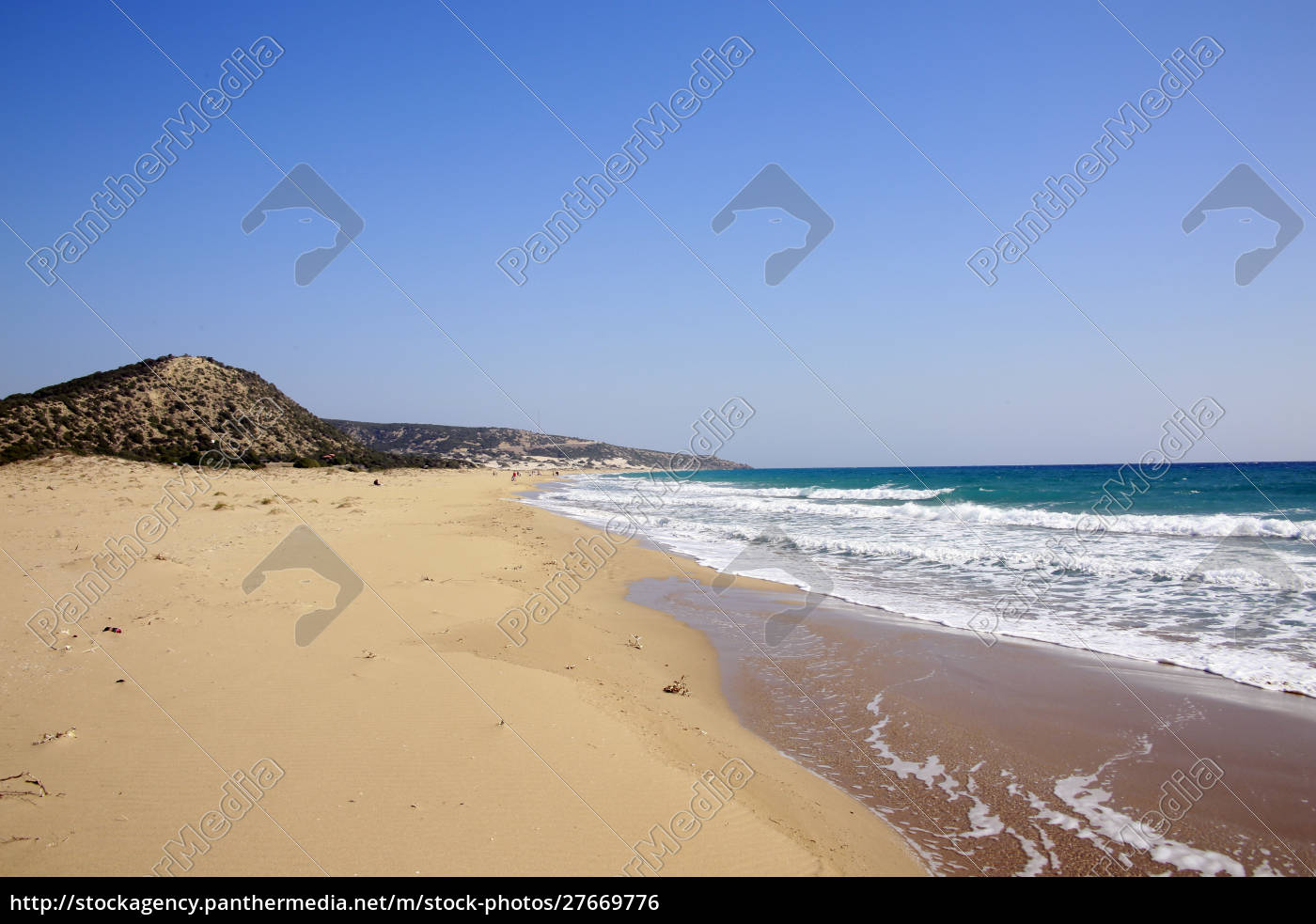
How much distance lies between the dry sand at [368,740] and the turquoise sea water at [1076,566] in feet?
17.1

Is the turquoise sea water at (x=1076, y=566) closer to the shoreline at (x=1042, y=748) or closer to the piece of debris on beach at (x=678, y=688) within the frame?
the shoreline at (x=1042, y=748)

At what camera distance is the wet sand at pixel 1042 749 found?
3736 millimetres

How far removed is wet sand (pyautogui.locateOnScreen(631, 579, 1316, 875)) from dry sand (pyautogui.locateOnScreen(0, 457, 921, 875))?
469mm

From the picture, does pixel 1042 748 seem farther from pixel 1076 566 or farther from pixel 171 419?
pixel 171 419

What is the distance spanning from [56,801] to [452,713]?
221cm

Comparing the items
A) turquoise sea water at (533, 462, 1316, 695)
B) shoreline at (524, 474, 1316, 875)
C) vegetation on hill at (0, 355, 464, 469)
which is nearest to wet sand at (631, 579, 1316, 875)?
shoreline at (524, 474, 1316, 875)

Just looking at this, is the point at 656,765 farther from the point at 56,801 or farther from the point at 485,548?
the point at 485,548

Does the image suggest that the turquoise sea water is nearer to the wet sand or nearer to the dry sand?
the wet sand

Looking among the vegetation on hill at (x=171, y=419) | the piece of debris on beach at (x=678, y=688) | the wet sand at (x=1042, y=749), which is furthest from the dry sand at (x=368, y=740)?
the vegetation on hill at (x=171, y=419)

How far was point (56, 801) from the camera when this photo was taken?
129 inches

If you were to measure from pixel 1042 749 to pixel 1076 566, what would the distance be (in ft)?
32.5

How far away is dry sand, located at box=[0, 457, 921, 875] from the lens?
3205 millimetres

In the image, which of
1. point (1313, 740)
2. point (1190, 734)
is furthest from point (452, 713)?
point (1313, 740)
